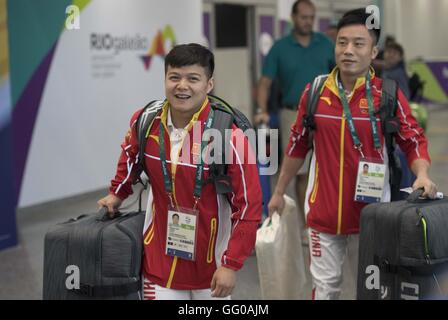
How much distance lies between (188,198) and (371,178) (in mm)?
1003

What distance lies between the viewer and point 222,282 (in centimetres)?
253

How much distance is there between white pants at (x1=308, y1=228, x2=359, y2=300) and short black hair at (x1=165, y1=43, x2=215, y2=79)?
1.16 m

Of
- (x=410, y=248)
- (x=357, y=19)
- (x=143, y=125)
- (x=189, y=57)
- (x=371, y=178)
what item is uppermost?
(x=357, y=19)

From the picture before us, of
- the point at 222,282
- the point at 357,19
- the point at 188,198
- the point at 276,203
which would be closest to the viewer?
the point at 222,282

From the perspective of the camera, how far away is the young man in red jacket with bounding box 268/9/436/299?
3219mm

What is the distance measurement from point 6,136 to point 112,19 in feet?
9.44

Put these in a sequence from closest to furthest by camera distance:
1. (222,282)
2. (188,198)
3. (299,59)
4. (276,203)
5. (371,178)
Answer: (222,282)
(188,198)
(371,178)
(276,203)
(299,59)

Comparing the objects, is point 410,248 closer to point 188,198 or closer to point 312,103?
point 188,198

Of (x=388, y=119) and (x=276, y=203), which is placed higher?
(x=388, y=119)

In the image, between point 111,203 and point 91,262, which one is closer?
point 91,262

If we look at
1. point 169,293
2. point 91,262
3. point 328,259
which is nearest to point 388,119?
point 328,259

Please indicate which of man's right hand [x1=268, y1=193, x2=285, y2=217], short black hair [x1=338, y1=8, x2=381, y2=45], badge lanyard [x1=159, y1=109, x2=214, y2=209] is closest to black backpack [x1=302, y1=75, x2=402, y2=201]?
short black hair [x1=338, y1=8, x2=381, y2=45]

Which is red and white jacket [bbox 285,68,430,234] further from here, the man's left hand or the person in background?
the person in background

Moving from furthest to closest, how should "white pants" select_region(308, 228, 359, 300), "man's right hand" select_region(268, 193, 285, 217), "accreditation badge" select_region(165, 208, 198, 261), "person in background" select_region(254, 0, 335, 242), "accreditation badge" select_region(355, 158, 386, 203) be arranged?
"person in background" select_region(254, 0, 335, 242), "man's right hand" select_region(268, 193, 285, 217), "white pants" select_region(308, 228, 359, 300), "accreditation badge" select_region(355, 158, 386, 203), "accreditation badge" select_region(165, 208, 198, 261)
